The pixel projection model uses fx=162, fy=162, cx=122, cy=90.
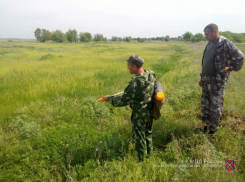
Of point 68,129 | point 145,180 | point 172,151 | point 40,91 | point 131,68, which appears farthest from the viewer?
point 40,91

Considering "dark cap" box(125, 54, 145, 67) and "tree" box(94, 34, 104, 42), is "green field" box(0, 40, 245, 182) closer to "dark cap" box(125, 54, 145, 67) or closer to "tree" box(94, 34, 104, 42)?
"dark cap" box(125, 54, 145, 67)

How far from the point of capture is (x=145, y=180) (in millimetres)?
2051

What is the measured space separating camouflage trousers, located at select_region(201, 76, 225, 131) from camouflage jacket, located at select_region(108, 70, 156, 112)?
54.7 inches

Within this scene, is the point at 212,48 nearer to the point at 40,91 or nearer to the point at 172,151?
the point at 172,151

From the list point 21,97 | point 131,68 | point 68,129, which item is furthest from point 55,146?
point 21,97

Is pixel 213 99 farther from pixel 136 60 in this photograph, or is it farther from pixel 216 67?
pixel 136 60

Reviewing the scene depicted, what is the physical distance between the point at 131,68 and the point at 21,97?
171 inches

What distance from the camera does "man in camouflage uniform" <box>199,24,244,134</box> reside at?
2.87 m

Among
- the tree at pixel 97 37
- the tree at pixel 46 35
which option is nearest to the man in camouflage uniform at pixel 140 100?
the tree at pixel 46 35

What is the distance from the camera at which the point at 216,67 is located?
3.03 meters

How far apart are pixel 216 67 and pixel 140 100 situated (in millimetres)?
1675

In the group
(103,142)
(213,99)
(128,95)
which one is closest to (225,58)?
(213,99)

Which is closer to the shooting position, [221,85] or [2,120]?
[221,85]

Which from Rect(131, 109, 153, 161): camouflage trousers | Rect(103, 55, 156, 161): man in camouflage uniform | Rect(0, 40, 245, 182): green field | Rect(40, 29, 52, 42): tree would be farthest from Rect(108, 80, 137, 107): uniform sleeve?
Rect(40, 29, 52, 42): tree
